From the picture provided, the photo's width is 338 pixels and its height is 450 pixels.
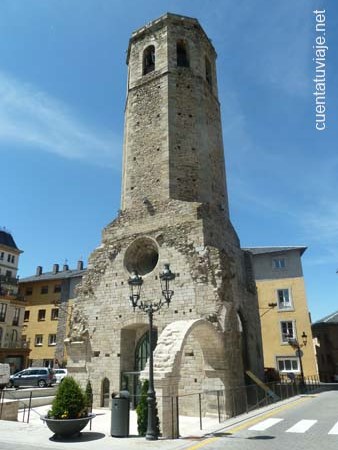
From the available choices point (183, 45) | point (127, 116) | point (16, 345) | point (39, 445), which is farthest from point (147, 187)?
point (16, 345)

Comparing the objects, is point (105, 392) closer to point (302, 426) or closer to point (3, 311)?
point (302, 426)

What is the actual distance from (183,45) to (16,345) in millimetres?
30984

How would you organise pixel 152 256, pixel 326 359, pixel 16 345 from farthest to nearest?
pixel 326 359 → pixel 16 345 → pixel 152 256

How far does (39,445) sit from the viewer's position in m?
8.00

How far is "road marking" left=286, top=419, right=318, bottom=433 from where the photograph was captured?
9031mm

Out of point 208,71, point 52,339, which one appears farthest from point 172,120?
point 52,339

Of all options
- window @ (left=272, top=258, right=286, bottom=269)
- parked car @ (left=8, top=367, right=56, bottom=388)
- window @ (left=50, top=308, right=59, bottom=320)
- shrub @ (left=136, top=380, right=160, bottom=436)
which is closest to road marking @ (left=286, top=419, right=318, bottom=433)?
shrub @ (left=136, top=380, right=160, bottom=436)

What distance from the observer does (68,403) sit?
8875 millimetres

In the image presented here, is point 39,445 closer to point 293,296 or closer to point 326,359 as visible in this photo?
point 293,296

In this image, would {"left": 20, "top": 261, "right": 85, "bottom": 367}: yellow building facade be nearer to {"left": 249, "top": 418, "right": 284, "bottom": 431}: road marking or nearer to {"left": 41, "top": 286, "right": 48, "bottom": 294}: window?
{"left": 41, "top": 286, "right": 48, "bottom": 294}: window

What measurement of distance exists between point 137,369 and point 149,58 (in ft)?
57.5

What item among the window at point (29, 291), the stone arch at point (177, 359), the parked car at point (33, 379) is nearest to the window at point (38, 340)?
the window at point (29, 291)

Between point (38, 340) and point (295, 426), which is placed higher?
point (38, 340)

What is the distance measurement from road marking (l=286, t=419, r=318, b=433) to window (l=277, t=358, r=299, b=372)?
18071 mm
